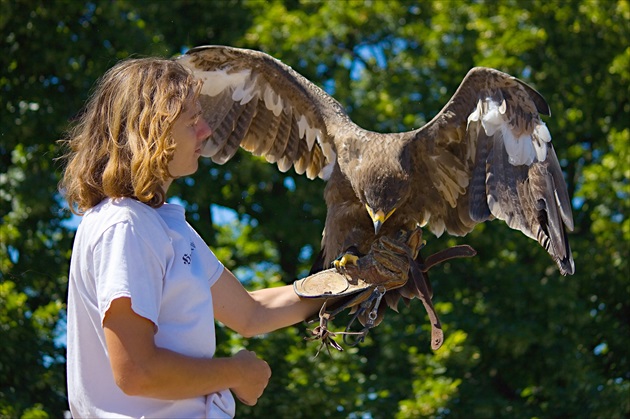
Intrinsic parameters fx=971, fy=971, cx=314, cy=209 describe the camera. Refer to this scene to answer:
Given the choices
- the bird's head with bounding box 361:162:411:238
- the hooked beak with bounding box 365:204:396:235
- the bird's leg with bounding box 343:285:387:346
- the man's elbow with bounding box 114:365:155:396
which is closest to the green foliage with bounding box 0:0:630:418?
the bird's head with bounding box 361:162:411:238

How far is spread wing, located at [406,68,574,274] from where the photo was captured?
4375mm

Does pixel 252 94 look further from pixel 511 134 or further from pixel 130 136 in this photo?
pixel 130 136

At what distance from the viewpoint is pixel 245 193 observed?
10758 millimetres

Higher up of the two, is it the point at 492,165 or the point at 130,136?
the point at 130,136

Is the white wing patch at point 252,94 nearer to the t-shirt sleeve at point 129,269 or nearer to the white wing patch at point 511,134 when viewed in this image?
the white wing patch at point 511,134

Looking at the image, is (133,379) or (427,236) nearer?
(133,379)

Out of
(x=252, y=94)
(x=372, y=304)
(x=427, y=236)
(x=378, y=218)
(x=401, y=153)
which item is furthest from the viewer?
(x=427, y=236)

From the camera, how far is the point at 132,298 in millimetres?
1949

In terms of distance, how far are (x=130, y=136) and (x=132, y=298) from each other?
0.37 metres

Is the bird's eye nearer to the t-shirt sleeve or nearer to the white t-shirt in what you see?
the white t-shirt

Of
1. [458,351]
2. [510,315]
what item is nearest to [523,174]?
[458,351]

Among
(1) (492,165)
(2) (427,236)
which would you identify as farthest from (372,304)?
(2) (427,236)

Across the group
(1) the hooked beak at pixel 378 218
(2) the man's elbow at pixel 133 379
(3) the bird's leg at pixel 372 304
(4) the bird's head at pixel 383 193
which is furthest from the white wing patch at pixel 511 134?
(2) the man's elbow at pixel 133 379

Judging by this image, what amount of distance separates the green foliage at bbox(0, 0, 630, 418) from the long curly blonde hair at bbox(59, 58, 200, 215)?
5.36m
